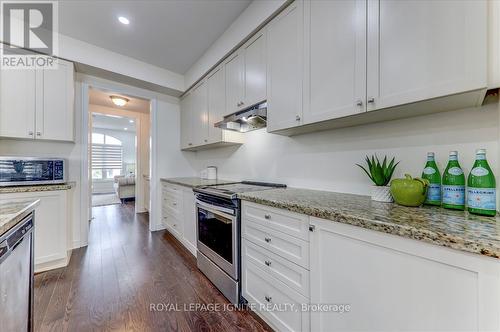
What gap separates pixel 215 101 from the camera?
8.41 feet

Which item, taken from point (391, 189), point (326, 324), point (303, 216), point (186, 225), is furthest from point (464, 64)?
point (186, 225)

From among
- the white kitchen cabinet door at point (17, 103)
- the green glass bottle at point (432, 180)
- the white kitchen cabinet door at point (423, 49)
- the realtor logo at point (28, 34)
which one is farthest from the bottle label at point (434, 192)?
the white kitchen cabinet door at point (17, 103)

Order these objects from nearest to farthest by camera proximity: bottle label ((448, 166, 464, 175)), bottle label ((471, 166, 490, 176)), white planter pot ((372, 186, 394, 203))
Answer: bottle label ((471, 166, 490, 176))
bottle label ((448, 166, 464, 175))
white planter pot ((372, 186, 394, 203))

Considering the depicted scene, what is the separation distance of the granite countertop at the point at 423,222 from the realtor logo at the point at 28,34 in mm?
3065

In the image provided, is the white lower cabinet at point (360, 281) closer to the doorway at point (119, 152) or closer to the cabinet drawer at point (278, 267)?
the cabinet drawer at point (278, 267)

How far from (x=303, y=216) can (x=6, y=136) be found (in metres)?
3.11

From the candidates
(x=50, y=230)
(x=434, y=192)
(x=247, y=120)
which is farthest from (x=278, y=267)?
(x=50, y=230)

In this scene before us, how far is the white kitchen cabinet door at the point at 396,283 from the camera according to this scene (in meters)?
0.64

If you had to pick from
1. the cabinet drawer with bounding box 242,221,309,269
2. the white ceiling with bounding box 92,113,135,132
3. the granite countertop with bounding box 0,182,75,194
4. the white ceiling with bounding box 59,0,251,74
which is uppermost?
the white ceiling with bounding box 59,0,251,74

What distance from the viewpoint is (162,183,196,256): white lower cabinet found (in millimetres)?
2418

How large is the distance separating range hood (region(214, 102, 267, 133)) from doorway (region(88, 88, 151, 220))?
8.78 ft

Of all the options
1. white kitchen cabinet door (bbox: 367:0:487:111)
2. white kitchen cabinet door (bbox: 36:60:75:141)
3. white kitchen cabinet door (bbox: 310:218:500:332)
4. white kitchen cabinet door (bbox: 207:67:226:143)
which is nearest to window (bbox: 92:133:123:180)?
white kitchen cabinet door (bbox: 36:60:75:141)

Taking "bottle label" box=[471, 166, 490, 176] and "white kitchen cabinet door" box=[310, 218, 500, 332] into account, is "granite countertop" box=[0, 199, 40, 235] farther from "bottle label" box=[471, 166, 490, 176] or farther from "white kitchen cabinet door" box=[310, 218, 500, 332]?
"bottle label" box=[471, 166, 490, 176]

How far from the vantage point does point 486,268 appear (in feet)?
2.02
